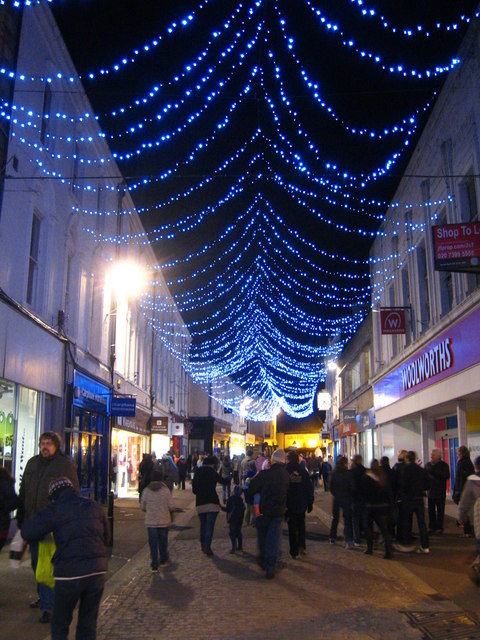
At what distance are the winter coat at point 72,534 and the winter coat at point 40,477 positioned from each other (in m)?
2.03

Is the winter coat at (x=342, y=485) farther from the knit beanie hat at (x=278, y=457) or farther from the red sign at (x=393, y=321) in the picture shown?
the red sign at (x=393, y=321)

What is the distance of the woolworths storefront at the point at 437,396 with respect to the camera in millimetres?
16031

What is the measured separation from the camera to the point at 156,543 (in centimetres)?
1013

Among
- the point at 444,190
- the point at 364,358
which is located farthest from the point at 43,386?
the point at 364,358

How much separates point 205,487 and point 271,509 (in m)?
1.98

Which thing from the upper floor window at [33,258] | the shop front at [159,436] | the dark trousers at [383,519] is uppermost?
the upper floor window at [33,258]

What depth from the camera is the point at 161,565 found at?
10.5 metres

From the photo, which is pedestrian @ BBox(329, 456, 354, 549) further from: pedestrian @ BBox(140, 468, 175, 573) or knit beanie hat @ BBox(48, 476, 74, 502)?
knit beanie hat @ BBox(48, 476, 74, 502)

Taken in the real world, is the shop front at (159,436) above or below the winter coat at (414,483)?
above

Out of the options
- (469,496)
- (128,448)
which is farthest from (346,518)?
(128,448)

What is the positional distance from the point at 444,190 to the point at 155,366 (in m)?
20.6

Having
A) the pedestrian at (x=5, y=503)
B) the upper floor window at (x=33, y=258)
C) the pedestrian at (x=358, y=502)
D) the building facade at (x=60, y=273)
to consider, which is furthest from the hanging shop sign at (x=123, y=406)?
the pedestrian at (x=5, y=503)

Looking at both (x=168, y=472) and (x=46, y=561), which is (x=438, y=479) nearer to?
(x=168, y=472)

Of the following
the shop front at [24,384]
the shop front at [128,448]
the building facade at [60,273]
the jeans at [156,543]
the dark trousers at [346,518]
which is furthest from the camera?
the shop front at [128,448]
